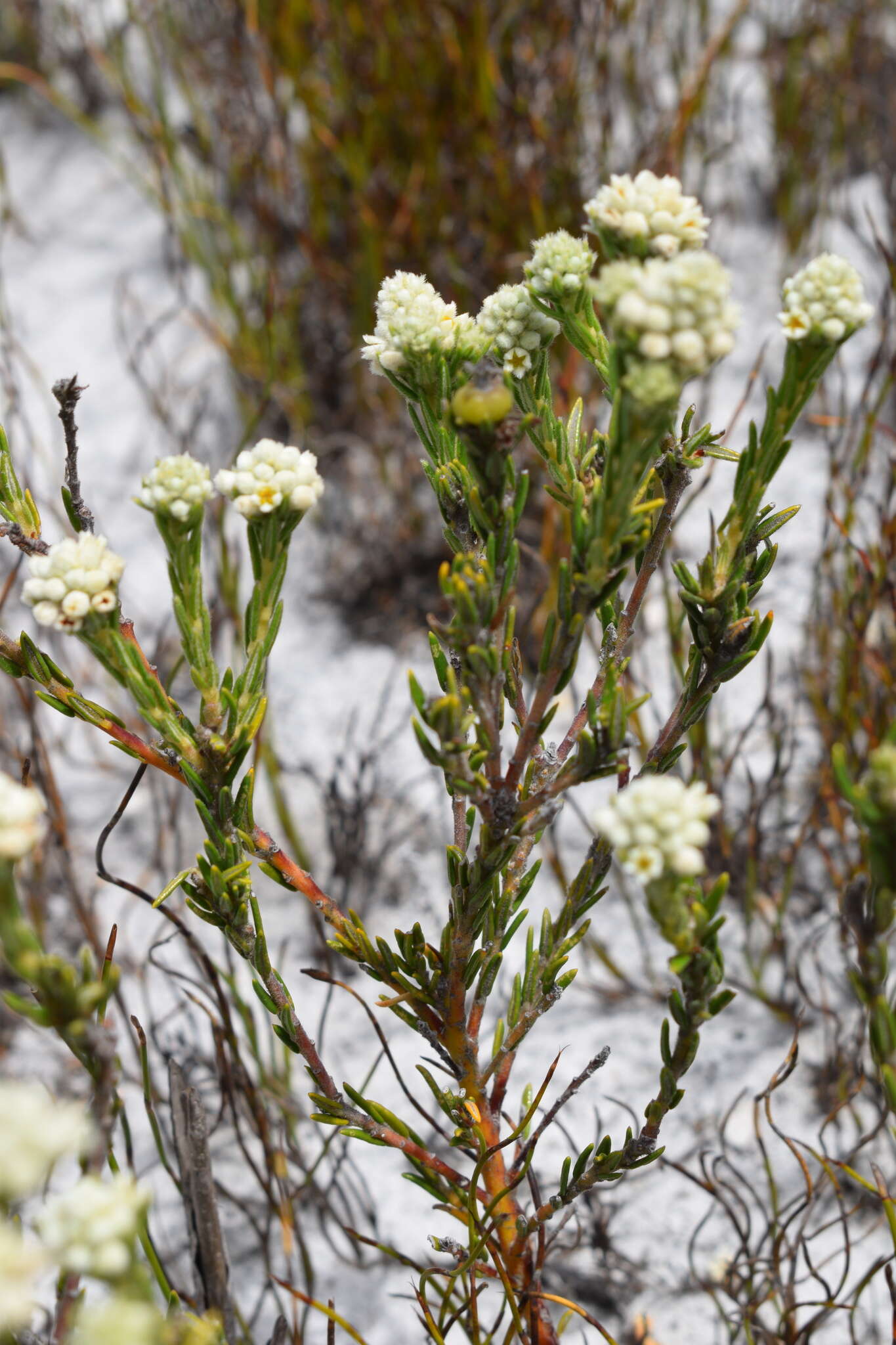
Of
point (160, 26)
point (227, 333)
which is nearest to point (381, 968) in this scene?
point (227, 333)

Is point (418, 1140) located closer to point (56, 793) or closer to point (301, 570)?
point (56, 793)

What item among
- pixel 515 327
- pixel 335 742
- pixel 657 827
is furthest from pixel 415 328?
pixel 335 742

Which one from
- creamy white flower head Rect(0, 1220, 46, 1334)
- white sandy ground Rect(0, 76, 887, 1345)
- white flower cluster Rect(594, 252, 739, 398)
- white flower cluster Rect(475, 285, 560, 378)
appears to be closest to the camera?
creamy white flower head Rect(0, 1220, 46, 1334)

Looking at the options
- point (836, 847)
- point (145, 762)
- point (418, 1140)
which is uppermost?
point (836, 847)

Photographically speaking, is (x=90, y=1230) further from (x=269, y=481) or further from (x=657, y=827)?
(x=269, y=481)

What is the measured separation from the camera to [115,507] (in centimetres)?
237

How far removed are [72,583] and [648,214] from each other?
486mm

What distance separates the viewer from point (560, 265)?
0.77 m

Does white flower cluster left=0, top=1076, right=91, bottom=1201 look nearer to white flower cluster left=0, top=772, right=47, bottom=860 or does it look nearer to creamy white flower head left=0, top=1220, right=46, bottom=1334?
creamy white flower head left=0, top=1220, right=46, bottom=1334

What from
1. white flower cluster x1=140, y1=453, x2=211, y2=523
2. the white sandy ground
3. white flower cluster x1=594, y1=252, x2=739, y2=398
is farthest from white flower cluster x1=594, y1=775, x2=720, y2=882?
the white sandy ground

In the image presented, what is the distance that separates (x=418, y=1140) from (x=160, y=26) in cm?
304

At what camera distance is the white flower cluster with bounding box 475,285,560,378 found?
81cm

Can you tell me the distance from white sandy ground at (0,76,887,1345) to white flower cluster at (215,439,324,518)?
86 centimetres

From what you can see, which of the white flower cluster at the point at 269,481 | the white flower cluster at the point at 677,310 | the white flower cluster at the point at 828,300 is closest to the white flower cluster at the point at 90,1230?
the white flower cluster at the point at 269,481
